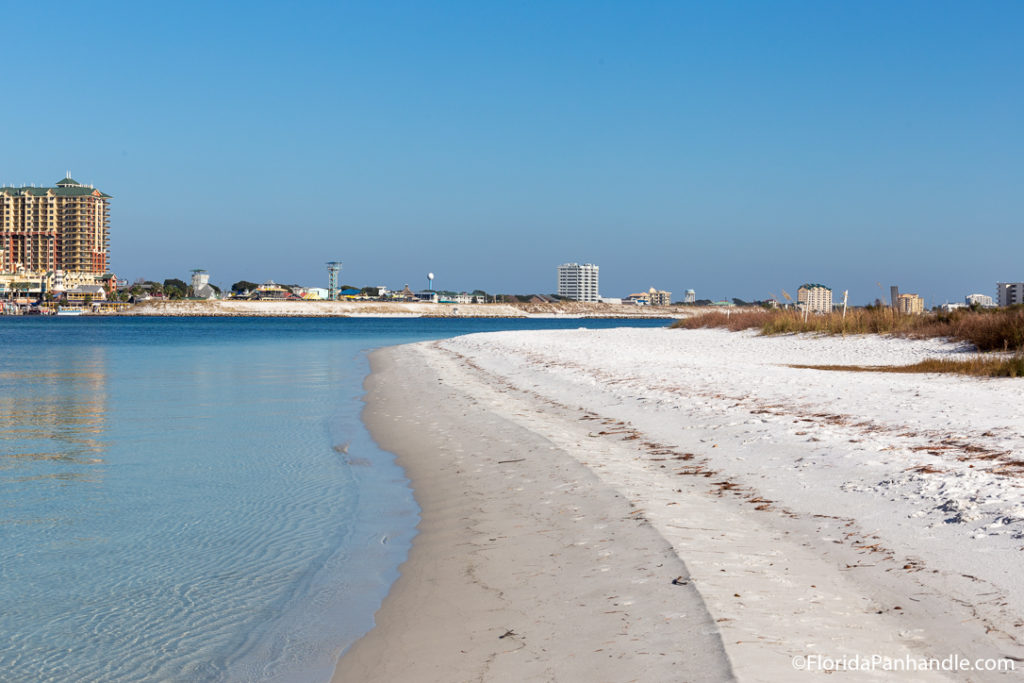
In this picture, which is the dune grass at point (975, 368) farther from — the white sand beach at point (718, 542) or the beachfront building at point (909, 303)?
the beachfront building at point (909, 303)

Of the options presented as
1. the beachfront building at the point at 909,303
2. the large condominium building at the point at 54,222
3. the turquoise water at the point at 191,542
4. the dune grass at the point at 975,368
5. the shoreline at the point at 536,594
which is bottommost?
the turquoise water at the point at 191,542

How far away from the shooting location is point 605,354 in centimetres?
2123

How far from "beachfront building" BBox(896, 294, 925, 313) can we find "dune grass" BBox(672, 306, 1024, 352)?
1.24 m

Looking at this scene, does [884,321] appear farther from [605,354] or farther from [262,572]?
[262,572]

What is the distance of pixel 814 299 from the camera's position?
36.5 metres

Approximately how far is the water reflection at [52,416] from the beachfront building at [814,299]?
25045 millimetres

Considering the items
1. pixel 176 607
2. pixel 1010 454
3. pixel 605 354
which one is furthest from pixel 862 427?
pixel 605 354

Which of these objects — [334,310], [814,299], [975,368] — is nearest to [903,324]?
[975,368]

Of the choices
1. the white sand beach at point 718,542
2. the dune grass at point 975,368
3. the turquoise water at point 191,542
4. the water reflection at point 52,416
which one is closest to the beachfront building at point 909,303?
the dune grass at point 975,368

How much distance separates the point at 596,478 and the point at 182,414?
9907mm

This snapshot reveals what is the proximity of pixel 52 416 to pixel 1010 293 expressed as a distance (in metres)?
37.2

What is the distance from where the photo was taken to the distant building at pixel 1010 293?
1364 inches

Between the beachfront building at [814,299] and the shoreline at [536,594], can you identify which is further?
the beachfront building at [814,299]

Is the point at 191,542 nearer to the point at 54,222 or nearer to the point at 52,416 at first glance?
the point at 52,416
